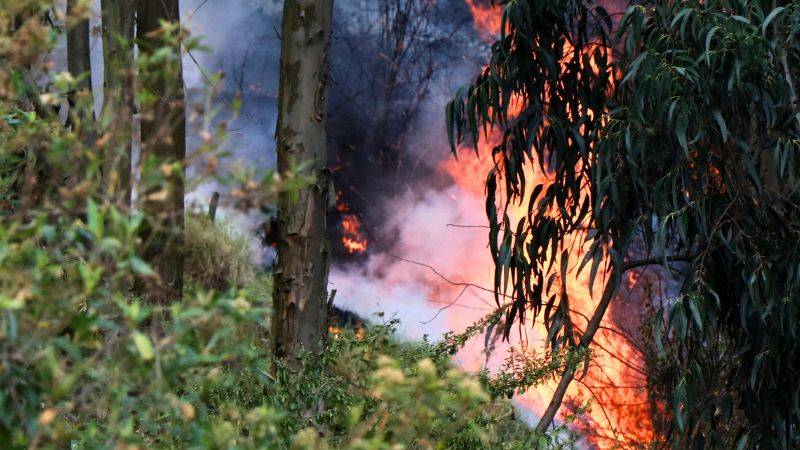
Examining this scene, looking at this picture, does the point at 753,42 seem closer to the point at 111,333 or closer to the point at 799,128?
the point at 799,128

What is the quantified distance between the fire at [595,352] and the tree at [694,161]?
138 cm

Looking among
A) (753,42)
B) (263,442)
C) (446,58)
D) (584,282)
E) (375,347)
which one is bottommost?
(263,442)

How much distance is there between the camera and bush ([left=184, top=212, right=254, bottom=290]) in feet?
28.7

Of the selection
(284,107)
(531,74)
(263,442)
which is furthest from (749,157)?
(263,442)

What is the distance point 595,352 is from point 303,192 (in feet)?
9.17

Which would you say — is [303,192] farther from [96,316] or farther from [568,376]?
[96,316]

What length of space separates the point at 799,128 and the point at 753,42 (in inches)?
17.7

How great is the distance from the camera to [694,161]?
4.33 m

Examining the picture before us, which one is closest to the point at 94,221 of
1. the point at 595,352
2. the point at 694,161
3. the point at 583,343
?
the point at 694,161

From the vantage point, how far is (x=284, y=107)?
4.59 m

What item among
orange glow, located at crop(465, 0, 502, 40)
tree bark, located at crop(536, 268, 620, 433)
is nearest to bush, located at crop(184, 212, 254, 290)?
orange glow, located at crop(465, 0, 502, 40)

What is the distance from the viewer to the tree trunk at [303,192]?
177 inches

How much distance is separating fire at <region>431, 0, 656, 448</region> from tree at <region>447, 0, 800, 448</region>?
1382 millimetres

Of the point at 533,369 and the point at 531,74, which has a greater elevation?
the point at 531,74
